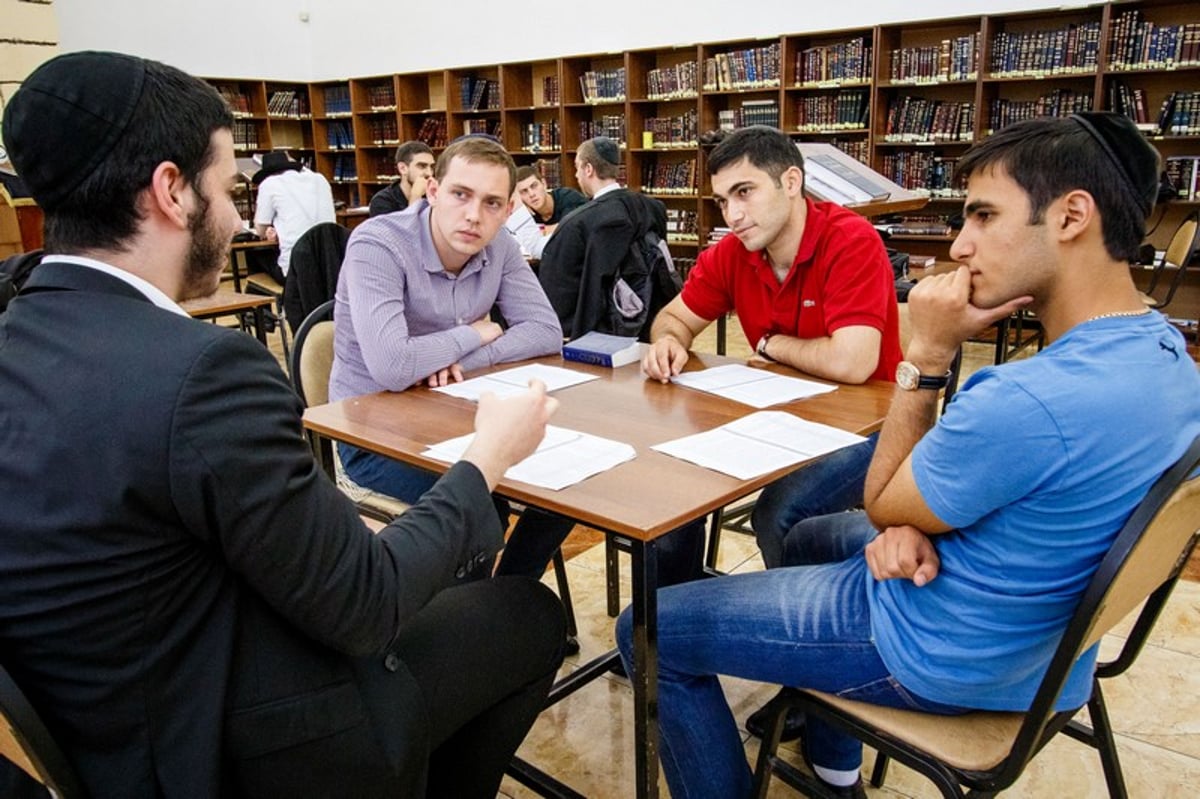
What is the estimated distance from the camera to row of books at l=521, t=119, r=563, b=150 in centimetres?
792

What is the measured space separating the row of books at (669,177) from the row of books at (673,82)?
0.53 meters

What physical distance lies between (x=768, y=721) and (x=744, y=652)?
125 mm

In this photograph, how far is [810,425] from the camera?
5.28ft

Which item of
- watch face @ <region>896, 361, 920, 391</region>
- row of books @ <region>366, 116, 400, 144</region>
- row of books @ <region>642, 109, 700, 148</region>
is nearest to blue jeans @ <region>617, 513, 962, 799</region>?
Answer: watch face @ <region>896, 361, 920, 391</region>

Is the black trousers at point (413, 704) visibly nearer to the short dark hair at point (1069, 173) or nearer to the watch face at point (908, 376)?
the watch face at point (908, 376)

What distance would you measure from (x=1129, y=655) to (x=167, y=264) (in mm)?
1381

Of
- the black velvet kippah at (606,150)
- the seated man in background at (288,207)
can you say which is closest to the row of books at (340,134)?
the seated man in background at (288,207)

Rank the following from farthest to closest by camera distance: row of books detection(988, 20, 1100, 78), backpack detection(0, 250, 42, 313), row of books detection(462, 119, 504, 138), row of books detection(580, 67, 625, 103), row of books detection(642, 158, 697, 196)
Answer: row of books detection(462, 119, 504, 138), row of books detection(580, 67, 625, 103), row of books detection(642, 158, 697, 196), row of books detection(988, 20, 1100, 78), backpack detection(0, 250, 42, 313)

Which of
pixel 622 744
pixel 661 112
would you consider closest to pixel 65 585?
pixel 622 744

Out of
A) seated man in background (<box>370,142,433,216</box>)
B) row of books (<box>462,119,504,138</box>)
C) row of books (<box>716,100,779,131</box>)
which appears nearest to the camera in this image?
seated man in background (<box>370,142,433,216</box>)

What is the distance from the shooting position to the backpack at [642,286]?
11.9 feet

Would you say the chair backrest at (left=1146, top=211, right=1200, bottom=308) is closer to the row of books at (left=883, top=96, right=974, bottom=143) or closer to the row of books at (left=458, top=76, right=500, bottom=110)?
the row of books at (left=883, top=96, right=974, bottom=143)

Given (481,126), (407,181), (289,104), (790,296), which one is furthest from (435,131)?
(790,296)

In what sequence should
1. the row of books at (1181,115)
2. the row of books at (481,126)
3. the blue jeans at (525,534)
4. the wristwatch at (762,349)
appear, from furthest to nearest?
the row of books at (481,126), the row of books at (1181,115), the wristwatch at (762,349), the blue jeans at (525,534)
